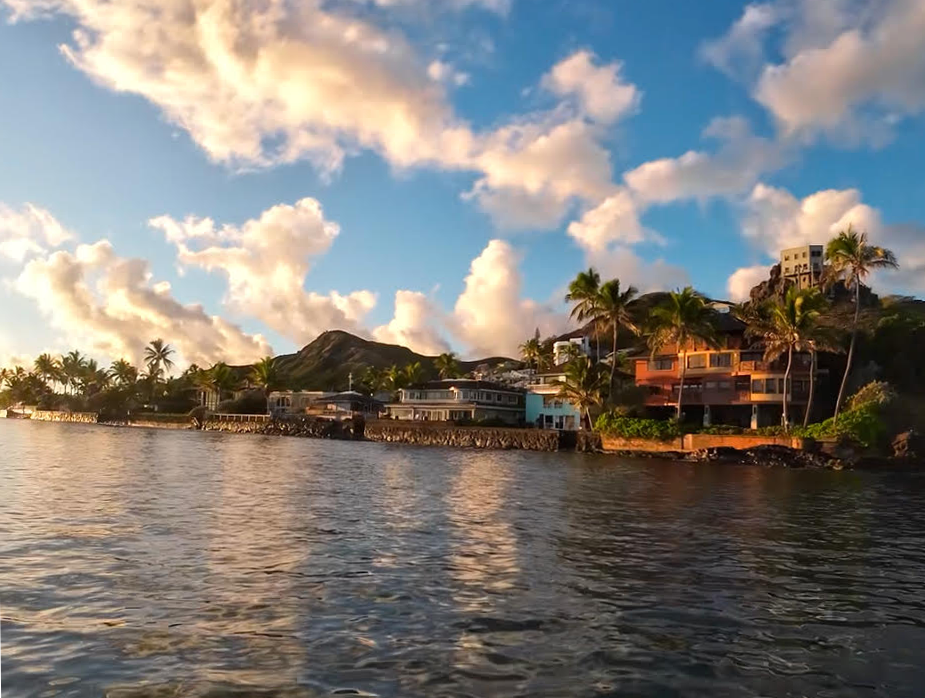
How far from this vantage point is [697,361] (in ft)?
259

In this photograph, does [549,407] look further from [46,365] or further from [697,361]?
[46,365]

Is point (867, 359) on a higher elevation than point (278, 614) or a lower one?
higher

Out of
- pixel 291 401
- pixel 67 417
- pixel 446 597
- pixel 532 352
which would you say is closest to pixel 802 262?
pixel 532 352

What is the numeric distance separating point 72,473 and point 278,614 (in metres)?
28.8

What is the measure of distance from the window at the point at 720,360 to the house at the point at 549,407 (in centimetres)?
2329

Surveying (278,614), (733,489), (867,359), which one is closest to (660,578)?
(278,614)

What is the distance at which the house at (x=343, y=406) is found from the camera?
4860 inches

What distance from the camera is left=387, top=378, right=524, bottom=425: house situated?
338 feet

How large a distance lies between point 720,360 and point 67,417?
153 meters

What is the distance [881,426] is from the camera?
198 feet

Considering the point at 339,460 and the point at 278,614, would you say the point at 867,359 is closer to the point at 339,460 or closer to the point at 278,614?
the point at 339,460

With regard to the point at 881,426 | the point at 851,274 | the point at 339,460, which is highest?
the point at 851,274

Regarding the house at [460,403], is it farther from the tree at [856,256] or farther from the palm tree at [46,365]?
the palm tree at [46,365]

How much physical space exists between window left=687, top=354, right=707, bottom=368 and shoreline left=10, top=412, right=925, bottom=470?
12.8 meters
